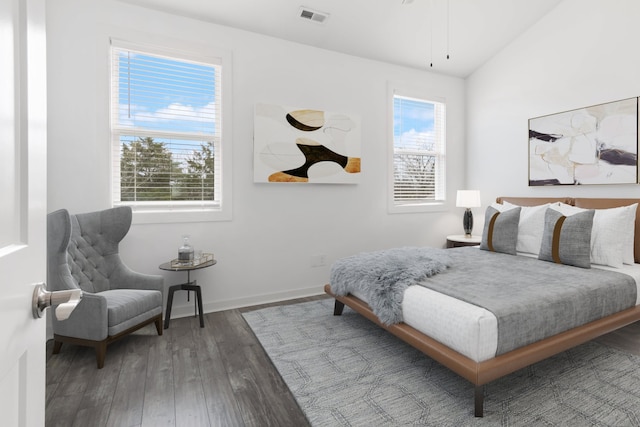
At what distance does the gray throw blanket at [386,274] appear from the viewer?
2.34m

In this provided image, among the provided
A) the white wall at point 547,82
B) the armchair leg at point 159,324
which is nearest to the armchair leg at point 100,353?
the armchair leg at point 159,324

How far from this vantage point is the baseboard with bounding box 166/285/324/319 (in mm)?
3221

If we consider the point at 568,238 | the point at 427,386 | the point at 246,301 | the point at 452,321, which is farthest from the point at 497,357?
the point at 246,301

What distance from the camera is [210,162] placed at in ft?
11.1

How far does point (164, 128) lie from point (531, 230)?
3.68m

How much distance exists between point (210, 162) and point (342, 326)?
6.66 ft

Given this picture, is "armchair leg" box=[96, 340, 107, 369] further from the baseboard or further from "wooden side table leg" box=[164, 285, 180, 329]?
the baseboard

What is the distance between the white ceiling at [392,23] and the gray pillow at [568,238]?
226cm

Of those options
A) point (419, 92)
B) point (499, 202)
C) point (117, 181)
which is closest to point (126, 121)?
point (117, 181)

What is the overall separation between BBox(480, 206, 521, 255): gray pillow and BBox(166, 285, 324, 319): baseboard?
1895 mm

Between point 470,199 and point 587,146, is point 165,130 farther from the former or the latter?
point 587,146

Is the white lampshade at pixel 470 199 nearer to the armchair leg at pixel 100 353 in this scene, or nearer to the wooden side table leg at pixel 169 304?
the wooden side table leg at pixel 169 304

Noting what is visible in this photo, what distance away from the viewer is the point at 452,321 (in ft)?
6.08

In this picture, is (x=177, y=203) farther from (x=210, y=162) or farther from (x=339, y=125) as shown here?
(x=339, y=125)
